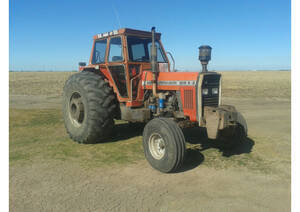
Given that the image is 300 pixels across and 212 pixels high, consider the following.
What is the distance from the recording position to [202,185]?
4.14m

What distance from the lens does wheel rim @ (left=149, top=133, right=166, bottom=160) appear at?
4938 millimetres

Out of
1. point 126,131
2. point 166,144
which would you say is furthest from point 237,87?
point 166,144

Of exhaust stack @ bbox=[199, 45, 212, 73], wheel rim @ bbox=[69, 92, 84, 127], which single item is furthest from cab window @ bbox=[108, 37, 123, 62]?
exhaust stack @ bbox=[199, 45, 212, 73]

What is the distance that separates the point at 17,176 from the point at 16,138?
8.91 ft

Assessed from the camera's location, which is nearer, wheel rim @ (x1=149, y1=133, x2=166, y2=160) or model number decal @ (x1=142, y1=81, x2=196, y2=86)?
wheel rim @ (x1=149, y1=133, x2=166, y2=160)

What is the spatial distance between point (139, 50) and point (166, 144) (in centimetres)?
292

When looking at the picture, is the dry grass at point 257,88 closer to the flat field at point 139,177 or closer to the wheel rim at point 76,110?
the flat field at point 139,177

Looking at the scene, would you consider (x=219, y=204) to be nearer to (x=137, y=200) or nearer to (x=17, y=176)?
(x=137, y=200)

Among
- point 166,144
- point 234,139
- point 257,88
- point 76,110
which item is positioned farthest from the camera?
point 257,88

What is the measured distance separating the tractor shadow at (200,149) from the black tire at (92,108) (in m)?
2.04

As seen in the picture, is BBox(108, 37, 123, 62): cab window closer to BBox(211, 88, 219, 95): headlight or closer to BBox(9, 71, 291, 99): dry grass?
BBox(211, 88, 219, 95): headlight

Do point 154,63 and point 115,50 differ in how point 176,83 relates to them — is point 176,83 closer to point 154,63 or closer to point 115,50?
point 154,63

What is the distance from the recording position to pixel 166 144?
15.1 ft

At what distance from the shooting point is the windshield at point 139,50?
632cm
